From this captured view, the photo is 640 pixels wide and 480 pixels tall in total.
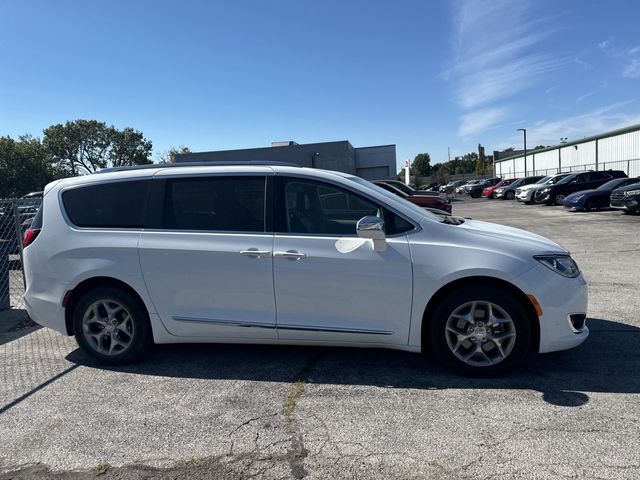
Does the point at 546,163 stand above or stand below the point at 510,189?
above

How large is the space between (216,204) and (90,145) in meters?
66.9

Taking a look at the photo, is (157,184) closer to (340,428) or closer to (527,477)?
(340,428)

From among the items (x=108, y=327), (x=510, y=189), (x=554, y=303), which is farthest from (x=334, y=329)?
(x=510, y=189)

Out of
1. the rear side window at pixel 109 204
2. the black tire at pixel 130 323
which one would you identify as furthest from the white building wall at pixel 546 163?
the black tire at pixel 130 323

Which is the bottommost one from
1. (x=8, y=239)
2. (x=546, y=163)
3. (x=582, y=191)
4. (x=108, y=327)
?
(x=108, y=327)

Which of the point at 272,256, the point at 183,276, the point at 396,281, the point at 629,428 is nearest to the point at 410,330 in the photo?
the point at 396,281

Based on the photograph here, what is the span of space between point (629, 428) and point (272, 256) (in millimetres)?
2788

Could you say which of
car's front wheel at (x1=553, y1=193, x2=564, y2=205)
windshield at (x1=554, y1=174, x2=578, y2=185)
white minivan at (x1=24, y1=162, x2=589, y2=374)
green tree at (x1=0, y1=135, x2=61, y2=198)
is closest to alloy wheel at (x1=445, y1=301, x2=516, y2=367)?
white minivan at (x1=24, y1=162, x2=589, y2=374)

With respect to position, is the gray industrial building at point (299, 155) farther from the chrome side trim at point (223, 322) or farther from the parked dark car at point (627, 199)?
the chrome side trim at point (223, 322)

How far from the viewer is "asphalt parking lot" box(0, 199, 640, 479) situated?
2730 mm

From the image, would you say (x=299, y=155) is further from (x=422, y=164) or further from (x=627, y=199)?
(x=422, y=164)

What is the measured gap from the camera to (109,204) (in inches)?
173

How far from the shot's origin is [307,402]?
11.5ft

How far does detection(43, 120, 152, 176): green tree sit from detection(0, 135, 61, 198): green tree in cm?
482
